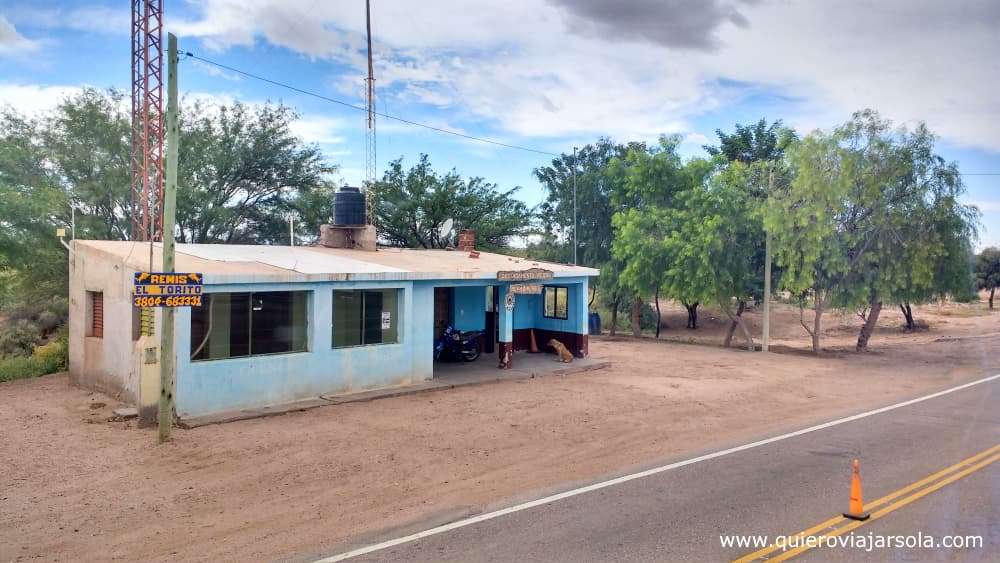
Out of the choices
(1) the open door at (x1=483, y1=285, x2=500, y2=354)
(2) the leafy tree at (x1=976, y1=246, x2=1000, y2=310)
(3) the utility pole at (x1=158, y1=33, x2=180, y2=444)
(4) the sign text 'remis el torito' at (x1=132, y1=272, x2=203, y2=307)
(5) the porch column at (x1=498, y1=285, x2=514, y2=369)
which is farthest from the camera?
(2) the leafy tree at (x1=976, y1=246, x2=1000, y2=310)

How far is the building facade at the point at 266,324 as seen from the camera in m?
13.1

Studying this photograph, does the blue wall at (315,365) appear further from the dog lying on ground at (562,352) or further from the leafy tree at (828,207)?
the leafy tree at (828,207)

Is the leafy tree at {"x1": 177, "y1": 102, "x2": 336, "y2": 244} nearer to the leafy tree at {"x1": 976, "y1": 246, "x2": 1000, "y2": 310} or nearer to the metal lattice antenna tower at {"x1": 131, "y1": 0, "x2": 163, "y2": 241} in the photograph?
the metal lattice antenna tower at {"x1": 131, "y1": 0, "x2": 163, "y2": 241}

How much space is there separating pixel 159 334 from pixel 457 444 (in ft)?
19.8

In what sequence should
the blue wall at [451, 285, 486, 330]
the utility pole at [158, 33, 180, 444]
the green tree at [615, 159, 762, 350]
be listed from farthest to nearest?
the green tree at [615, 159, 762, 350], the blue wall at [451, 285, 486, 330], the utility pole at [158, 33, 180, 444]

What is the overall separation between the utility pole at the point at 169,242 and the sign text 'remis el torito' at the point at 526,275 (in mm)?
9111

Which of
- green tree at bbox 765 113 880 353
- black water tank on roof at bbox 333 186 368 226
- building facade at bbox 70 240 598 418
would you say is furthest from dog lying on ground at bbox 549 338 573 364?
green tree at bbox 765 113 880 353

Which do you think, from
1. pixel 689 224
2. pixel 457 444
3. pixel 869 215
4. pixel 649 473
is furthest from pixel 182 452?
pixel 869 215

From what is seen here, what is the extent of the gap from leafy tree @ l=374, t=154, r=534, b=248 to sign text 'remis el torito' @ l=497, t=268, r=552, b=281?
13.6 metres

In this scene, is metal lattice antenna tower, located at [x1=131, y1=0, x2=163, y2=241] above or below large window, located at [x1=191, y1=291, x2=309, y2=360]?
above

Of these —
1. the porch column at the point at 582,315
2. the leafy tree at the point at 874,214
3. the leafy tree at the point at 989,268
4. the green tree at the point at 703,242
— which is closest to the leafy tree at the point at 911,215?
the leafy tree at the point at 874,214

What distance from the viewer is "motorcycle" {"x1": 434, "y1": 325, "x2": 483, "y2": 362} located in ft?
66.1

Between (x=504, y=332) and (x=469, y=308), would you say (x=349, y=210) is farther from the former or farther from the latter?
(x=504, y=332)

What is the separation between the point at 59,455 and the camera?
10.7 metres
